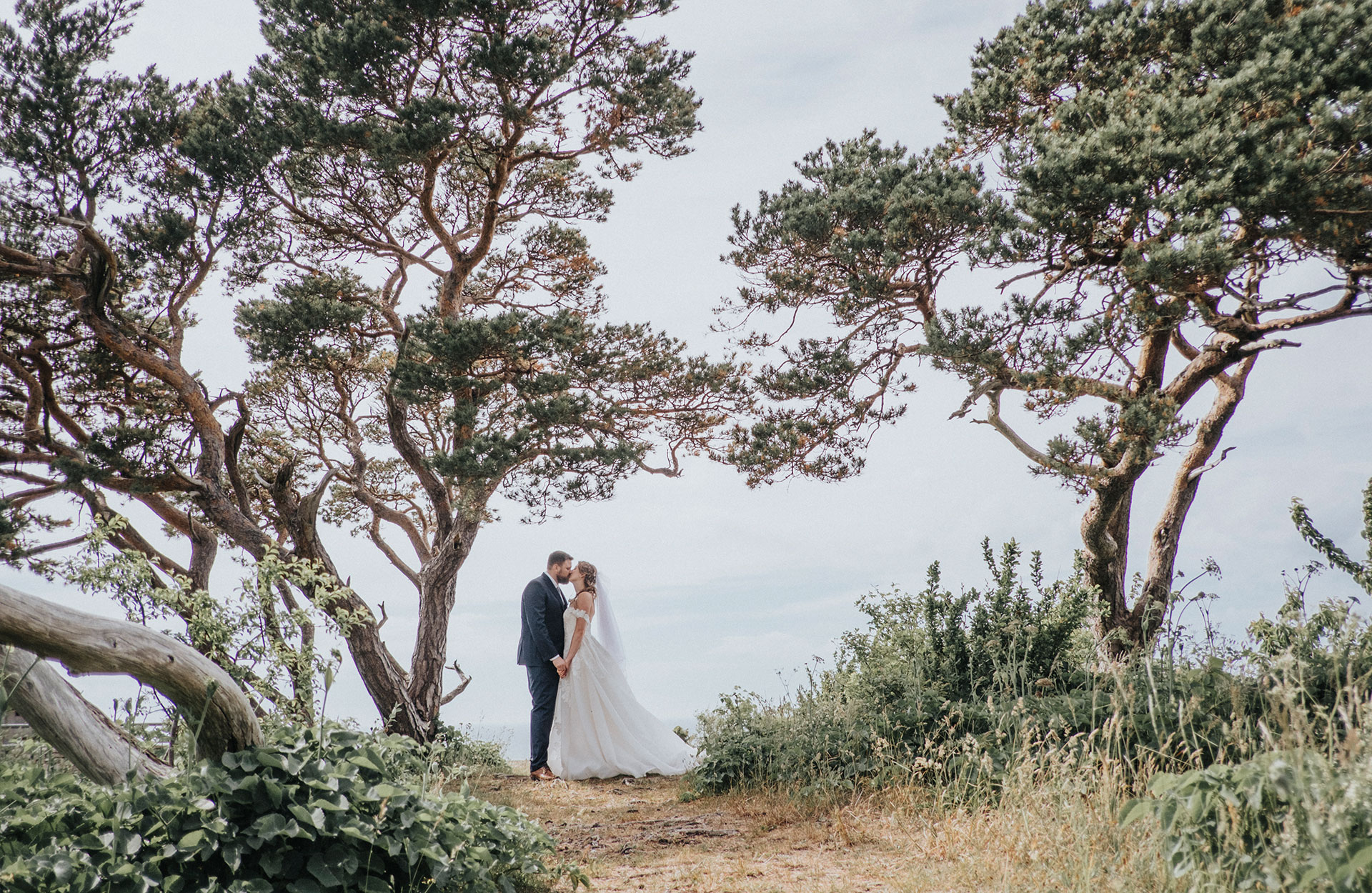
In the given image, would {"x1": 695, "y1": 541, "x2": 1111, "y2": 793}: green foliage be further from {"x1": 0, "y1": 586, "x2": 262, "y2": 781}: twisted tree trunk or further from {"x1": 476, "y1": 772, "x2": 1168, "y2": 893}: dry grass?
{"x1": 0, "y1": 586, "x2": 262, "y2": 781}: twisted tree trunk

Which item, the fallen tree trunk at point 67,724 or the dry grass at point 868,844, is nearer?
the dry grass at point 868,844

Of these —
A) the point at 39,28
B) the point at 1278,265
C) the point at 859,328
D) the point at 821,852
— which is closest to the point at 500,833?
the point at 821,852

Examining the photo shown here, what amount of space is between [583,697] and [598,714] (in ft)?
0.73

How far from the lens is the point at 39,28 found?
8.92 meters

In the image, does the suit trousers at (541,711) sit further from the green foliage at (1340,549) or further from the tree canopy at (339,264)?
the green foliage at (1340,549)

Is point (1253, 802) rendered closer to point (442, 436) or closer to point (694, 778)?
point (694, 778)

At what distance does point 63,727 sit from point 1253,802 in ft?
16.2

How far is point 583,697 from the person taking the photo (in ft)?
27.6

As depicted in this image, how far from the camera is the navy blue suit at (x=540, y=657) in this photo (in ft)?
27.9

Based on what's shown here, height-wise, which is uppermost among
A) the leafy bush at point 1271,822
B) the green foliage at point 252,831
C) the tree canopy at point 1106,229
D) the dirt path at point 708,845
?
the tree canopy at point 1106,229

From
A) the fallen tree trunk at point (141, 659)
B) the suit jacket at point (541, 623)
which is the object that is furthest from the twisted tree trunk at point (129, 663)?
the suit jacket at point (541, 623)

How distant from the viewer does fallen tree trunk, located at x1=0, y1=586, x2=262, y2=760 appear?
3354mm

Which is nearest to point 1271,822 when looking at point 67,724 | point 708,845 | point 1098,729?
point 1098,729

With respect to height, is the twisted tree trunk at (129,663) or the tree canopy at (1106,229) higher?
the tree canopy at (1106,229)
